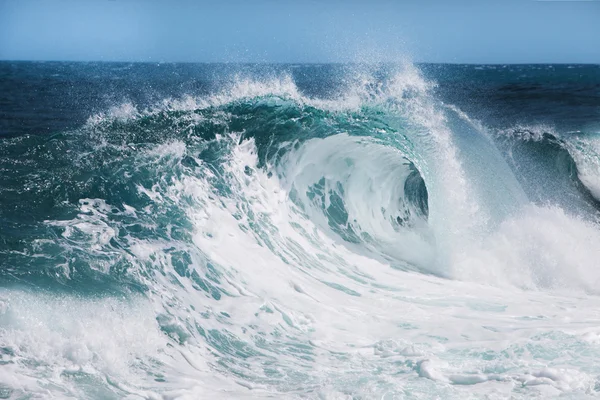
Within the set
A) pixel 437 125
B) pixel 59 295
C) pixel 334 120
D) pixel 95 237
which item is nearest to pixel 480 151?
pixel 437 125

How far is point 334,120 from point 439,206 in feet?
8.59

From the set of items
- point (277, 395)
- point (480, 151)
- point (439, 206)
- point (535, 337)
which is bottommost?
point (277, 395)

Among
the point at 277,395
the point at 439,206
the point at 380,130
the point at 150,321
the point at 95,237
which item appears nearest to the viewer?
the point at 277,395

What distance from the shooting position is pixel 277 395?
534 cm

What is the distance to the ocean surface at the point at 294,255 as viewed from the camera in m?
5.56

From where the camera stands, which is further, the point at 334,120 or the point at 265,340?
the point at 334,120

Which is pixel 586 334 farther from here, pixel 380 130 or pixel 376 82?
pixel 376 82

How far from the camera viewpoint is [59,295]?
6.23 meters

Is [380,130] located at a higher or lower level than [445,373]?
higher

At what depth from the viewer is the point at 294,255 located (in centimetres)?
891

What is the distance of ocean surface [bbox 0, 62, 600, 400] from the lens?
556 cm

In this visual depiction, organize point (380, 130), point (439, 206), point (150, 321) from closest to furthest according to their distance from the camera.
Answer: point (150, 321) → point (439, 206) → point (380, 130)

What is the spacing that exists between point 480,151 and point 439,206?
185 centimetres

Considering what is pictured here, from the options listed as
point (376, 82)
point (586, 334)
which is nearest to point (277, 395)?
point (586, 334)
